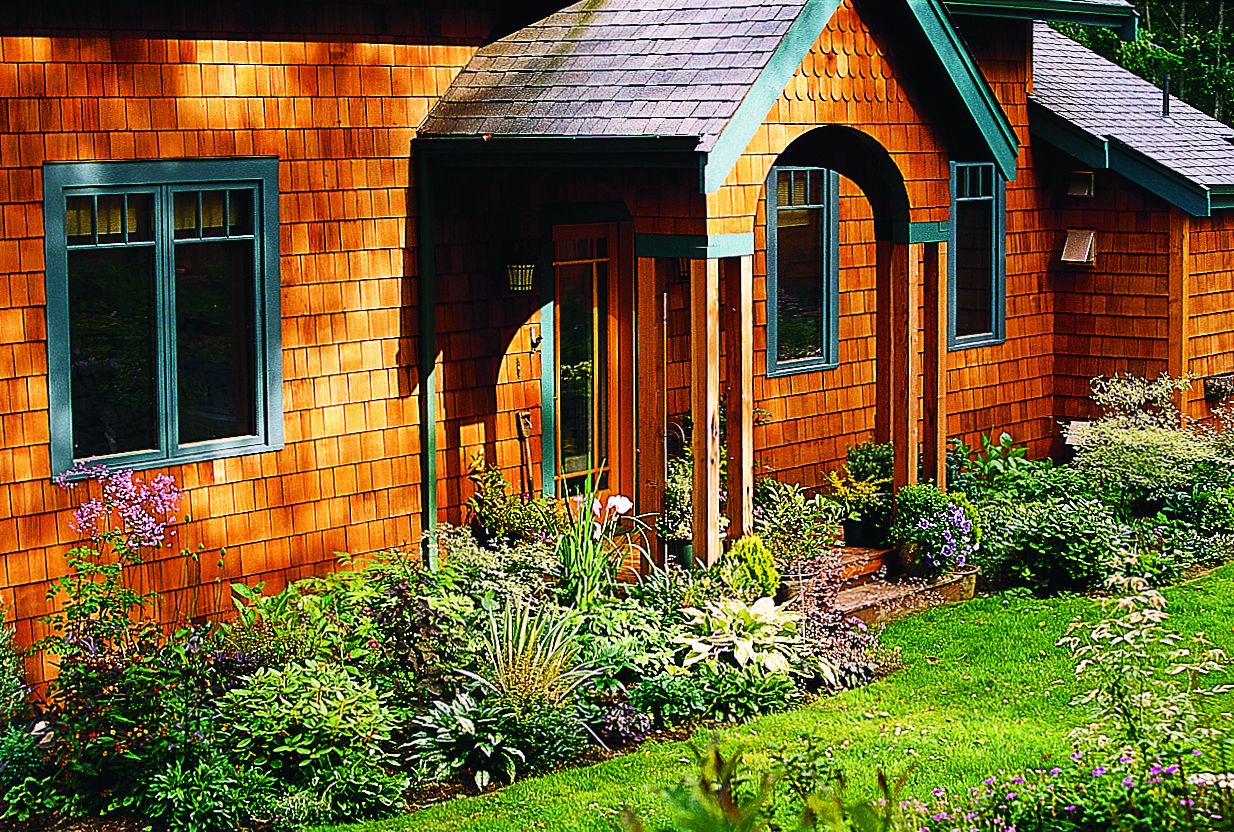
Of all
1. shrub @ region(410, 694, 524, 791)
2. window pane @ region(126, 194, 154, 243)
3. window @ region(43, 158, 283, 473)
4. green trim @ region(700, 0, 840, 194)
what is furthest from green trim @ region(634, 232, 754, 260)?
shrub @ region(410, 694, 524, 791)

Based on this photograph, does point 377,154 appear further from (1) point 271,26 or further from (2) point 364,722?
(2) point 364,722

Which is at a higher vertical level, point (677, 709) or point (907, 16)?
point (907, 16)

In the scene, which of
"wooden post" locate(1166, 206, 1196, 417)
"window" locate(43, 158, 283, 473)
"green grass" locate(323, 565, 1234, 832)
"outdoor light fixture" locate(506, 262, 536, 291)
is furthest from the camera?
"wooden post" locate(1166, 206, 1196, 417)

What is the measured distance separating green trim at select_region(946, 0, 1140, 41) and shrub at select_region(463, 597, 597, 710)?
22.6 ft

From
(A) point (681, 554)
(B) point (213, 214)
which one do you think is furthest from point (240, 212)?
(A) point (681, 554)

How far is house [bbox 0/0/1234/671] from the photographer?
824 centimetres

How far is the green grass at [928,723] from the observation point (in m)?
7.09

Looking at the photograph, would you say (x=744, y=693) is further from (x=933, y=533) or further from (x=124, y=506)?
(x=124, y=506)

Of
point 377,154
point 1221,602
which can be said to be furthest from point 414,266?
point 1221,602

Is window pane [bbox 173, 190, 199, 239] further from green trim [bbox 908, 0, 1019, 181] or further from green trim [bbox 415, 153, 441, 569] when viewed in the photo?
green trim [bbox 908, 0, 1019, 181]

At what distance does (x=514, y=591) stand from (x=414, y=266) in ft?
7.72

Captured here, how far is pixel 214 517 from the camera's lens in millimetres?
8891

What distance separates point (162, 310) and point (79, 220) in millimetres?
669

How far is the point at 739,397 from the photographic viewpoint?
9430 mm
